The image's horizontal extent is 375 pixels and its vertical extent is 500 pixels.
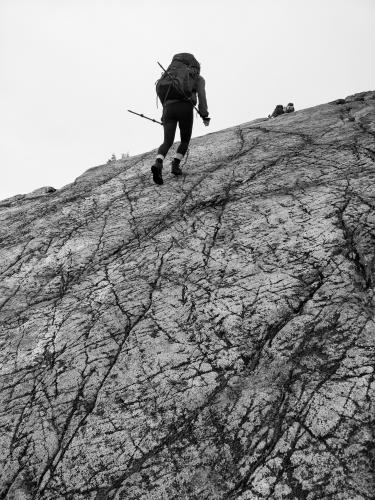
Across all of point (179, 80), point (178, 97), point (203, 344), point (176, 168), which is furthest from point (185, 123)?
point (203, 344)

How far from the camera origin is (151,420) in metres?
3.99

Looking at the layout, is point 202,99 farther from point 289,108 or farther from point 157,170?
point 289,108

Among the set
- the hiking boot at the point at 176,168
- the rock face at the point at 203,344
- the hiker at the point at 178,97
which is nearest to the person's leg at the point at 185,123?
the hiker at the point at 178,97

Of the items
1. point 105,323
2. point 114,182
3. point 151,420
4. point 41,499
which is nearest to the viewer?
point 41,499

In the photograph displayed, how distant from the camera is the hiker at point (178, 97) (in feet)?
27.4

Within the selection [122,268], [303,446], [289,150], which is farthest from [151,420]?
[289,150]

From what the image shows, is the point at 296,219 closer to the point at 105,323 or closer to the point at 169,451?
the point at 105,323

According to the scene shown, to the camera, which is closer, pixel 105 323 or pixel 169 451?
pixel 169 451

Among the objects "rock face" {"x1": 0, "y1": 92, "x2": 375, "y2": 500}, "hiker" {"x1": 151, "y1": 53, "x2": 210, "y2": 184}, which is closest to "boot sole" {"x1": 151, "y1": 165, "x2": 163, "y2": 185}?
"hiker" {"x1": 151, "y1": 53, "x2": 210, "y2": 184}

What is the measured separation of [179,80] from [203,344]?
6.10 m

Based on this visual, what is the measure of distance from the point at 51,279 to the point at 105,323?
6.09ft

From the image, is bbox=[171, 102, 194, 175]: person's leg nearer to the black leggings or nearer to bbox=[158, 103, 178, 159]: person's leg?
the black leggings

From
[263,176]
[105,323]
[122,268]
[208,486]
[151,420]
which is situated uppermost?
[263,176]

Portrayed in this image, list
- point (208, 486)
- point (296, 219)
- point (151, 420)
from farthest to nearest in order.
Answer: point (296, 219) < point (151, 420) < point (208, 486)
